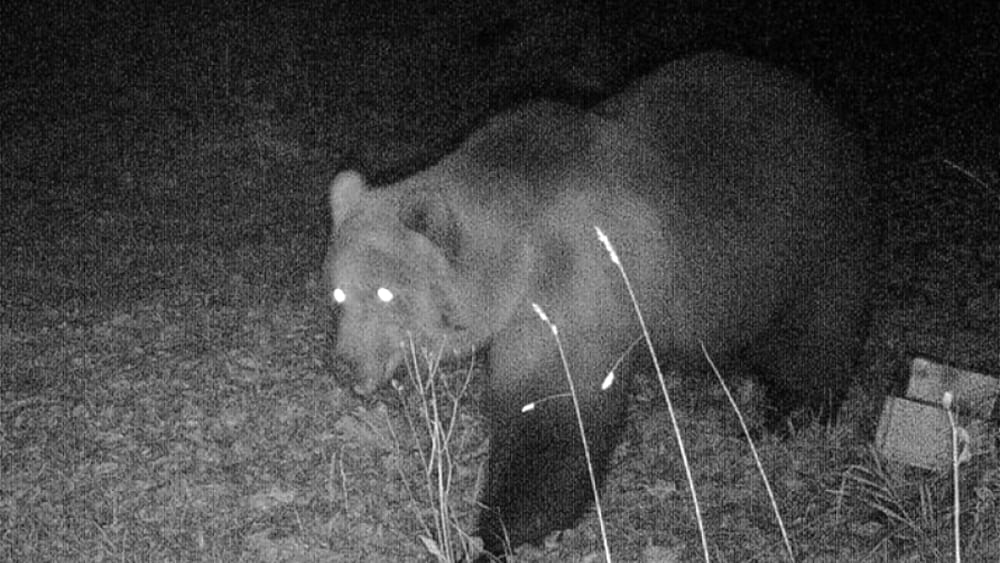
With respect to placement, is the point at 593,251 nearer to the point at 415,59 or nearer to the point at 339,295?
the point at 339,295

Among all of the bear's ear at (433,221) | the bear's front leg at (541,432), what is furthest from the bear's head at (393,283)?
the bear's front leg at (541,432)

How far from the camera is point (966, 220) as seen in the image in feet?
26.5

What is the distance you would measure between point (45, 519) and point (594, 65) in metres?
7.68

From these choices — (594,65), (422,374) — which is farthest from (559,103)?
(594,65)

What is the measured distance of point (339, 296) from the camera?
398 centimetres

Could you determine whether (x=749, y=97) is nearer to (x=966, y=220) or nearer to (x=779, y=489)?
(x=779, y=489)

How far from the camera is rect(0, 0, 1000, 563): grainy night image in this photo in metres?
4.09

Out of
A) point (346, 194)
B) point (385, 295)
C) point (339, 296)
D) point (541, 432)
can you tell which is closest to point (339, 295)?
point (339, 296)

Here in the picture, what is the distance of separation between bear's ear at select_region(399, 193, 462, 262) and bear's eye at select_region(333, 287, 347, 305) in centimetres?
34

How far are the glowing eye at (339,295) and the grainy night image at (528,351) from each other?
0.07m

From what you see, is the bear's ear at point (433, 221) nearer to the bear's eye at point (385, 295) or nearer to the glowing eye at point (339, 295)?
the bear's eye at point (385, 295)

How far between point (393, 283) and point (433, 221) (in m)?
0.25

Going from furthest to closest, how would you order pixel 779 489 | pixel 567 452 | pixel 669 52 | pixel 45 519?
pixel 669 52 < pixel 779 489 < pixel 45 519 < pixel 567 452

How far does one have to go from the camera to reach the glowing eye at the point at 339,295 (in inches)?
156
